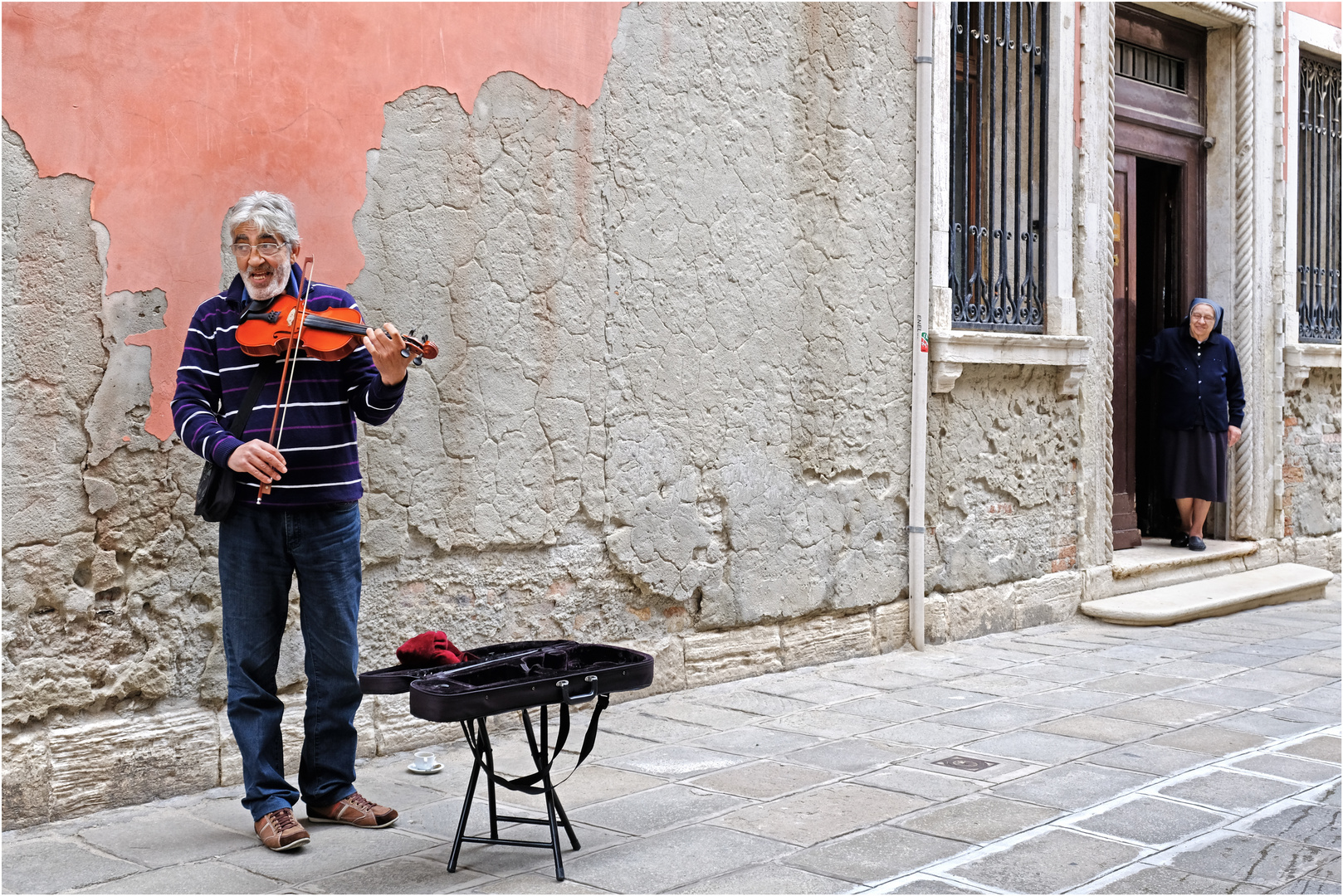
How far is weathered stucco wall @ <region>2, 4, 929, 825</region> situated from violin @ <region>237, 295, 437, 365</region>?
592 mm

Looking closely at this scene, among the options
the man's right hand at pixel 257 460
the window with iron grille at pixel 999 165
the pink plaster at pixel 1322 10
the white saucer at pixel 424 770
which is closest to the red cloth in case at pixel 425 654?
the man's right hand at pixel 257 460

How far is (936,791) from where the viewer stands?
4.14 meters

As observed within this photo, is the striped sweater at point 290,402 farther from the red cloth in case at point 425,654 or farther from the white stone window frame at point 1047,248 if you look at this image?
the white stone window frame at point 1047,248

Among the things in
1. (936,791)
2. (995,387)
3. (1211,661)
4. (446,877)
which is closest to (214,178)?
(446,877)

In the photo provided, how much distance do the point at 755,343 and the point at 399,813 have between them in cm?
273

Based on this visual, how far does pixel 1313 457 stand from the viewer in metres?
9.42

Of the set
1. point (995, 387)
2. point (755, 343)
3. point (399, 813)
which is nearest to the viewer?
point (399, 813)

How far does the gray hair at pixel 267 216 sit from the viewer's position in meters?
3.69

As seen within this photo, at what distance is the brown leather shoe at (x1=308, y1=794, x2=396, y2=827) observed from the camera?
3.82 m

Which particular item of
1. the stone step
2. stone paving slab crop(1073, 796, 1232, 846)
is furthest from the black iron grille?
stone paving slab crop(1073, 796, 1232, 846)

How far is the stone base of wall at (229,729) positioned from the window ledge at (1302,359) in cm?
341

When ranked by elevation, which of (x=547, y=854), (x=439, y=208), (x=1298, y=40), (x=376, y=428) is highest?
(x=1298, y=40)

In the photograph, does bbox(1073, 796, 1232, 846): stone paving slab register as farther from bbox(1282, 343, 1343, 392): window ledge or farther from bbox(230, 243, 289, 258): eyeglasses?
bbox(1282, 343, 1343, 392): window ledge

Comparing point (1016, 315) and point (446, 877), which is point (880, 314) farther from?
point (446, 877)
